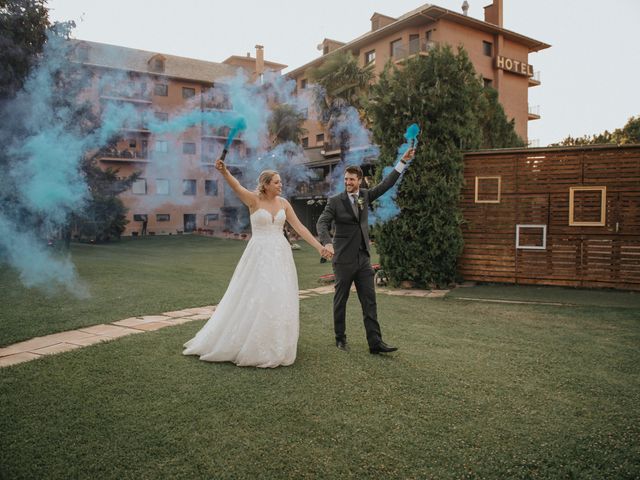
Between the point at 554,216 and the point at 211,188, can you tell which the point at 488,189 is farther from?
the point at 211,188

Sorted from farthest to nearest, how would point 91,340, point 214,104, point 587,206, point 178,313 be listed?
point 214,104, point 587,206, point 178,313, point 91,340

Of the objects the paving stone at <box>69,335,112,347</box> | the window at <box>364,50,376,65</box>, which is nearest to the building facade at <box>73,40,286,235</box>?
the window at <box>364,50,376,65</box>

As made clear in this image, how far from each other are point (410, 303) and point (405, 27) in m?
28.7

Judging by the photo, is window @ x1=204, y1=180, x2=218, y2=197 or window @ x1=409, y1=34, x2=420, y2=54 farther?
window @ x1=204, y1=180, x2=218, y2=197

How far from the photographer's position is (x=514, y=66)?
36.3m

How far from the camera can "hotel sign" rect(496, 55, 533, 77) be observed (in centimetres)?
3497

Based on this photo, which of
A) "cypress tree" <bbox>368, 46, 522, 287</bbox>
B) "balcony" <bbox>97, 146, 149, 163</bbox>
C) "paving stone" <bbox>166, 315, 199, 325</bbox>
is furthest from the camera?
"balcony" <bbox>97, 146, 149, 163</bbox>

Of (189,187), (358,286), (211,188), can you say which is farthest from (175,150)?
(358,286)

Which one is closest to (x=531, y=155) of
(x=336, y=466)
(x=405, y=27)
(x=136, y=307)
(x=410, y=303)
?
(x=410, y=303)

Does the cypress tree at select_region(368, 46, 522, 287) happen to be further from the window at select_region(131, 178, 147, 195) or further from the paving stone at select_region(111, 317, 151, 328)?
the window at select_region(131, 178, 147, 195)

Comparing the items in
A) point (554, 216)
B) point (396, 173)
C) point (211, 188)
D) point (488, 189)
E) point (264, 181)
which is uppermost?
point (211, 188)

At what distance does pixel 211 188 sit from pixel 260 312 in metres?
35.5

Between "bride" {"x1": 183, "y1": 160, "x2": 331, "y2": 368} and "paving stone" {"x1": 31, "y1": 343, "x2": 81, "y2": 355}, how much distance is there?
145cm

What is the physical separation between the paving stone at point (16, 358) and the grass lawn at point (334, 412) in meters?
0.25
